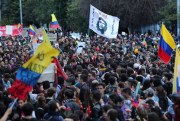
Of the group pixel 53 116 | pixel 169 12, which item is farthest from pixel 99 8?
pixel 53 116

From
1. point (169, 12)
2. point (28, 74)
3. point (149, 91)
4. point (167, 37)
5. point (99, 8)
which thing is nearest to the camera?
point (28, 74)

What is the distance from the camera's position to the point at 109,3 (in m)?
51.6

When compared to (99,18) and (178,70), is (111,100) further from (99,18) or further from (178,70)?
(99,18)

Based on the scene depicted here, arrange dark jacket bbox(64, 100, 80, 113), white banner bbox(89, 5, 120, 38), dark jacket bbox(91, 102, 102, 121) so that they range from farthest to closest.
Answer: white banner bbox(89, 5, 120, 38)
dark jacket bbox(91, 102, 102, 121)
dark jacket bbox(64, 100, 80, 113)

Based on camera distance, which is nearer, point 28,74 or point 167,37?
point 28,74

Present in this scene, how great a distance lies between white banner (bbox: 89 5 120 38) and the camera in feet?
72.1

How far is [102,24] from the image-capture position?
22.2m

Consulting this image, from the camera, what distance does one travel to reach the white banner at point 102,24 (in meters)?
22.0

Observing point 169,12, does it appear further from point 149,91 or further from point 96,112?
point 96,112

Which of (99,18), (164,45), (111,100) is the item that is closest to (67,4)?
(99,18)

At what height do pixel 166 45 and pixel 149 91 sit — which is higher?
pixel 166 45

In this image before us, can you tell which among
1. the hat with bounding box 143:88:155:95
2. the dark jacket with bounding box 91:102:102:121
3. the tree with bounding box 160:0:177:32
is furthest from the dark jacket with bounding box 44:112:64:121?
the tree with bounding box 160:0:177:32

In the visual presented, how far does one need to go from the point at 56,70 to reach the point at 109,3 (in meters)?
40.5

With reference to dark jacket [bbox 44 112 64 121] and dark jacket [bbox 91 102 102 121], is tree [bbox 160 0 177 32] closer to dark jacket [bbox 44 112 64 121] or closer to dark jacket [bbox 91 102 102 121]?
dark jacket [bbox 91 102 102 121]
